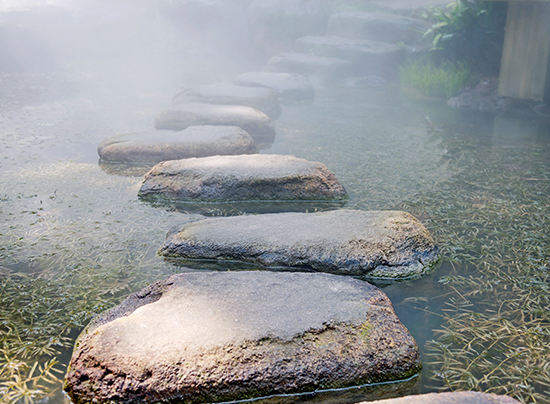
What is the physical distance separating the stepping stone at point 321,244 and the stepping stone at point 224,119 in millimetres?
1958

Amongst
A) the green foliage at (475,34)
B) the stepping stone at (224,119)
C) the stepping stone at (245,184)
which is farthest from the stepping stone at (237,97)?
the green foliage at (475,34)

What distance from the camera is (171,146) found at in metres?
3.01

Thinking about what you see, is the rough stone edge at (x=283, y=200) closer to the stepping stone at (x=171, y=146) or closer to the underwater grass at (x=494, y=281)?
the underwater grass at (x=494, y=281)

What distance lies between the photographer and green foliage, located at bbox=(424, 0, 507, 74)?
5200mm

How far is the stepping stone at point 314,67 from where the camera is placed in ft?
23.0

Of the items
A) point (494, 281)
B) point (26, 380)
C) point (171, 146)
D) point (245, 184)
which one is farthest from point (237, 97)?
point (26, 380)

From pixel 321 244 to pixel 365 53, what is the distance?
6177 millimetres

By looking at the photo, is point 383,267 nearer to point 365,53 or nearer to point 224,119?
point 224,119

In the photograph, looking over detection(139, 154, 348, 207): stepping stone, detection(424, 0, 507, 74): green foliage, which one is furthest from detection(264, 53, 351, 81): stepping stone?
detection(139, 154, 348, 207): stepping stone

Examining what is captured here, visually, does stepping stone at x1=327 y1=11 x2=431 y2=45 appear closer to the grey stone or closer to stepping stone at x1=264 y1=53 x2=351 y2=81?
stepping stone at x1=264 y1=53 x2=351 y2=81

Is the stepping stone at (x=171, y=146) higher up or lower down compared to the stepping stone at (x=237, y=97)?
lower down

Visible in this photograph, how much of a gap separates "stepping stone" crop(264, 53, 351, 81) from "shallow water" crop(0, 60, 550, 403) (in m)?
2.84

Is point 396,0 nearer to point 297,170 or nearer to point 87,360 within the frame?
point 297,170

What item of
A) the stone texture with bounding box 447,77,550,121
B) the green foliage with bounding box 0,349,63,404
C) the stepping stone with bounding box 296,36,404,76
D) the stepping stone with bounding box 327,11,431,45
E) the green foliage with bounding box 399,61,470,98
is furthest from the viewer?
the stepping stone with bounding box 327,11,431,45
